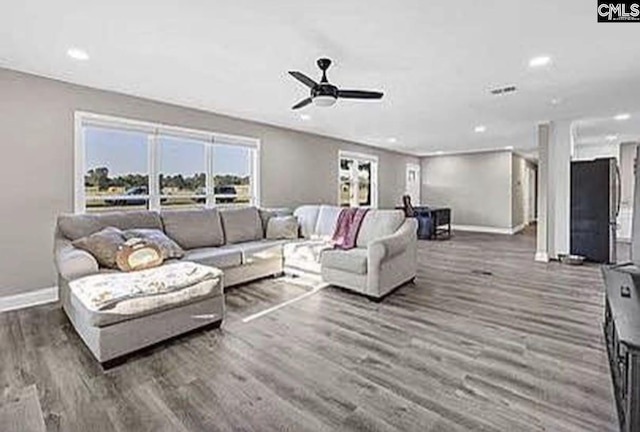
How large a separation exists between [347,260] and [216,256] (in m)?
1.52

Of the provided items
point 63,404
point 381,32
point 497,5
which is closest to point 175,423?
point 63,404

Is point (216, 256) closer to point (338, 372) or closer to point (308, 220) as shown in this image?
point (308, 220)

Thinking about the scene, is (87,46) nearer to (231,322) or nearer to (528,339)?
(231,322)

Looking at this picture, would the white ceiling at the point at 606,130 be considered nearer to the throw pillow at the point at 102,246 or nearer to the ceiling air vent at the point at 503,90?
the ceiling air vent at the point at 503,90

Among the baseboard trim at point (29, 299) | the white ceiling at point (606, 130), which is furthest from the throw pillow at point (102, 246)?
the white ceiling at point (606, 130)

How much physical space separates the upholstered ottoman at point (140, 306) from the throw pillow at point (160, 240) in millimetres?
543

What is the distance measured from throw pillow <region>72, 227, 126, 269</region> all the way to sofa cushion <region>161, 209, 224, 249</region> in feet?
3.10

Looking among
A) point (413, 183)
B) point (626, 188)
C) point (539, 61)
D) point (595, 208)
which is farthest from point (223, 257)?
point (626, 188)

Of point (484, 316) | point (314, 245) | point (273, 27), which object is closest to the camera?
point (273, 27)

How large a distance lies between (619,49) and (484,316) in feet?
9.00

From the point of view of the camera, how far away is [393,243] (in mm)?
4121

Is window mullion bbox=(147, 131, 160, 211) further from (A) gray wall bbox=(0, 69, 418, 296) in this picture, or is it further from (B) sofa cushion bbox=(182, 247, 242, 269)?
(B) sofa cushion bbox=(182, 247, 242, 269)

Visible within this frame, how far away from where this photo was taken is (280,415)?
1.98 m

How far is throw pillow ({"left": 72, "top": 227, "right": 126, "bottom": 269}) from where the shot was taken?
11.0 ft
